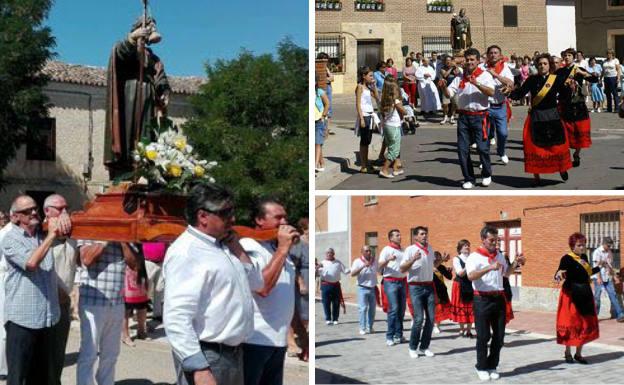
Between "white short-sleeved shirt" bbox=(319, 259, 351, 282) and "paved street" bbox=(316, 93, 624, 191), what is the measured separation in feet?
3.31

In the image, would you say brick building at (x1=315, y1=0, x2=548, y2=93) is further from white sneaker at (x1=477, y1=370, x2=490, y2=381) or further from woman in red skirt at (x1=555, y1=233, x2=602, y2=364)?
white sneaker at (x1=477, y1=370, x2=490, y2=381)

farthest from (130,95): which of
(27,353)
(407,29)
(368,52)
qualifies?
(407,29)

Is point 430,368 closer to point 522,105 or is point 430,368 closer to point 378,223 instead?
point 378,223

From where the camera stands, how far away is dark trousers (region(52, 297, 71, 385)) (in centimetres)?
641

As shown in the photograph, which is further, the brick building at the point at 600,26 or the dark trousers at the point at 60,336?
the brick building at the point at 600,26

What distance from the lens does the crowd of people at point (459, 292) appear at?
8555 millimetres

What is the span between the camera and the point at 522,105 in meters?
22.5

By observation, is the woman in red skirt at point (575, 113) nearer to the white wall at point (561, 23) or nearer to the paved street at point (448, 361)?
the paved street at point (448, 361)

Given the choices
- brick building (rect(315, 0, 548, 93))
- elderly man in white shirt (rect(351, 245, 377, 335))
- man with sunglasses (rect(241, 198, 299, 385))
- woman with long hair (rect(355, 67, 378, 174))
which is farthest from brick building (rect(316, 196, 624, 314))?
brick building (rect(315, 0, 548, 93))

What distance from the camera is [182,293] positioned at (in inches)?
164

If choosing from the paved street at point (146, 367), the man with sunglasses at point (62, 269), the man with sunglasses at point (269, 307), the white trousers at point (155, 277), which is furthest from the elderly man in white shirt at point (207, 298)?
the white trousers at point (155, 277)

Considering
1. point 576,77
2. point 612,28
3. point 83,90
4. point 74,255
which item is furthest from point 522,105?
point 612,28

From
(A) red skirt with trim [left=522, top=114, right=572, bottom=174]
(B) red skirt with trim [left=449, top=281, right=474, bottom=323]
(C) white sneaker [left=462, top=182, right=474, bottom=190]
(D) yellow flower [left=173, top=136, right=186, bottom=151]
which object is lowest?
(B) red skirt with trim [left=449, top=281, right=474, bottom=323]

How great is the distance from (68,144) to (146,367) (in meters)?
31.5
